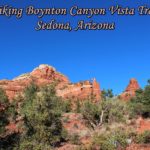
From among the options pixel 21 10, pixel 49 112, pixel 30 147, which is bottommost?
pixel 30 147

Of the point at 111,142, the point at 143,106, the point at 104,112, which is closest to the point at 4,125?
the point at 111,142

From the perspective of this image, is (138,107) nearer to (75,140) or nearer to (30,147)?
(75,140)

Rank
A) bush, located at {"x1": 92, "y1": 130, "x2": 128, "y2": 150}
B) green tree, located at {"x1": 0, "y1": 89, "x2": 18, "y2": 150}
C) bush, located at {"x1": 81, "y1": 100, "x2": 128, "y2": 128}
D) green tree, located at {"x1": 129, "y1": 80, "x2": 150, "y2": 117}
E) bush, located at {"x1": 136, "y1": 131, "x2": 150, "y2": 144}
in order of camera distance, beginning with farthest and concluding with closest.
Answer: green tree, located at {"x1": 129, "y1": 80, "x2": 150, "y2": 117} < bush, located at {"x1": 81, "y1": 100, "x2": 128, "y2": 128} < green tree, located at {"x1": 0, "y1": 89, "x2": 18, "y2": 150} < bush, located at {"x1": 136, "y1": 131, "x2": 150, "y2": 144} < bush, located at {"x1": 92, "y1": 130, "x2": 128, "y2": 150}

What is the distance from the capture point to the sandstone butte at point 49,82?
330 ft

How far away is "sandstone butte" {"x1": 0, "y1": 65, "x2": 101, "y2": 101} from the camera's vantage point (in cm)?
10062

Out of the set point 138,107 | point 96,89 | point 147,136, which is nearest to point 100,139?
point 147,136

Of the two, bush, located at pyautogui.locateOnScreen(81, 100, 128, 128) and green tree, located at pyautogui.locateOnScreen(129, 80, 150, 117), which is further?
green tree, located at pyautogui.locateOnScreen(129, 80, 150, 117)

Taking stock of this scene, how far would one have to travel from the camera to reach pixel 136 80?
10369 centimetres

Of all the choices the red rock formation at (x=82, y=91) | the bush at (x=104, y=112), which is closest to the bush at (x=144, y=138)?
the bush at (x=104, y=112)

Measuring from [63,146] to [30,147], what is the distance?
6023 mm

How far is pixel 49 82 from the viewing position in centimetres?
10619

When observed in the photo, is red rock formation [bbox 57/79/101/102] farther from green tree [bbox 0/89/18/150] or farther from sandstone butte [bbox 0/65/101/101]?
green tree [bbox 0/89/18/150]

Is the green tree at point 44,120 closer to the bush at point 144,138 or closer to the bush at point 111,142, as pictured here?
the bush at point 111,142

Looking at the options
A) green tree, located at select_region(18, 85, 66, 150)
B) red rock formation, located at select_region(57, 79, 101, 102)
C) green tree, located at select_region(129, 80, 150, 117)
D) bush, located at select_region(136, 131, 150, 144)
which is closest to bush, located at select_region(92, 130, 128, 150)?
bush, located at select_region(136, 131, 150, 144)
